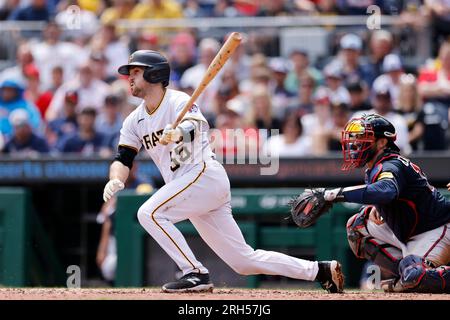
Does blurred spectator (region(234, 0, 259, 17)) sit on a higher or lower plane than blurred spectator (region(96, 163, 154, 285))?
higher

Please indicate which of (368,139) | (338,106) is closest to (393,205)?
(368,139)

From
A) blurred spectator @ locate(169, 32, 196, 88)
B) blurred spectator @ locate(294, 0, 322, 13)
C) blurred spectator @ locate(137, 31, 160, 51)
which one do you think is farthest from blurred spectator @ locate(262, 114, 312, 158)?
blurred spectator @ locate(137, 31, 160, 51)

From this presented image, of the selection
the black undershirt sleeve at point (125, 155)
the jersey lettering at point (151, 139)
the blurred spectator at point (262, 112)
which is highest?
the blurred spectator at point (262, 112)

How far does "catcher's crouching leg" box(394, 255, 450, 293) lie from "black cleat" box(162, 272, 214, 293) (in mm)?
1338

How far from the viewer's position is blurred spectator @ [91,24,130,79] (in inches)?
539

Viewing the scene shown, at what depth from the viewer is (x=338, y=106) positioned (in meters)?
11.2

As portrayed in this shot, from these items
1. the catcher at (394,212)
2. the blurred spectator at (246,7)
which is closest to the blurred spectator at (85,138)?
the blurred spectator at (246,7)

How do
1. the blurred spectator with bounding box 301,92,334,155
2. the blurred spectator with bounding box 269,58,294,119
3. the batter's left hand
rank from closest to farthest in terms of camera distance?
1. the batter's left hand
2. the blurred spectator with bounding box 301,92,334,155
3. the blurred spectator with bounding box 269,58,294,119

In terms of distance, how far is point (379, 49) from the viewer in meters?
12.2

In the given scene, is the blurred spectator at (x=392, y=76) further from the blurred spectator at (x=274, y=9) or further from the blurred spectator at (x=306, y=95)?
the blurred spectator at (x=274, y=9)

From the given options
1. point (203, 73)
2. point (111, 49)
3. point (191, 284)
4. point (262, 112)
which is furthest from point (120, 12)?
point (191, 284)

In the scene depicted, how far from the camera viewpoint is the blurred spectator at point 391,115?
10.7 metres

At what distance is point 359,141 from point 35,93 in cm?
746

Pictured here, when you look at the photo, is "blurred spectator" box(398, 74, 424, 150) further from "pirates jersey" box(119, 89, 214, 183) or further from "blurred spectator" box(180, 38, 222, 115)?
"pirates jersey" box(119, 89, 214, 183)
